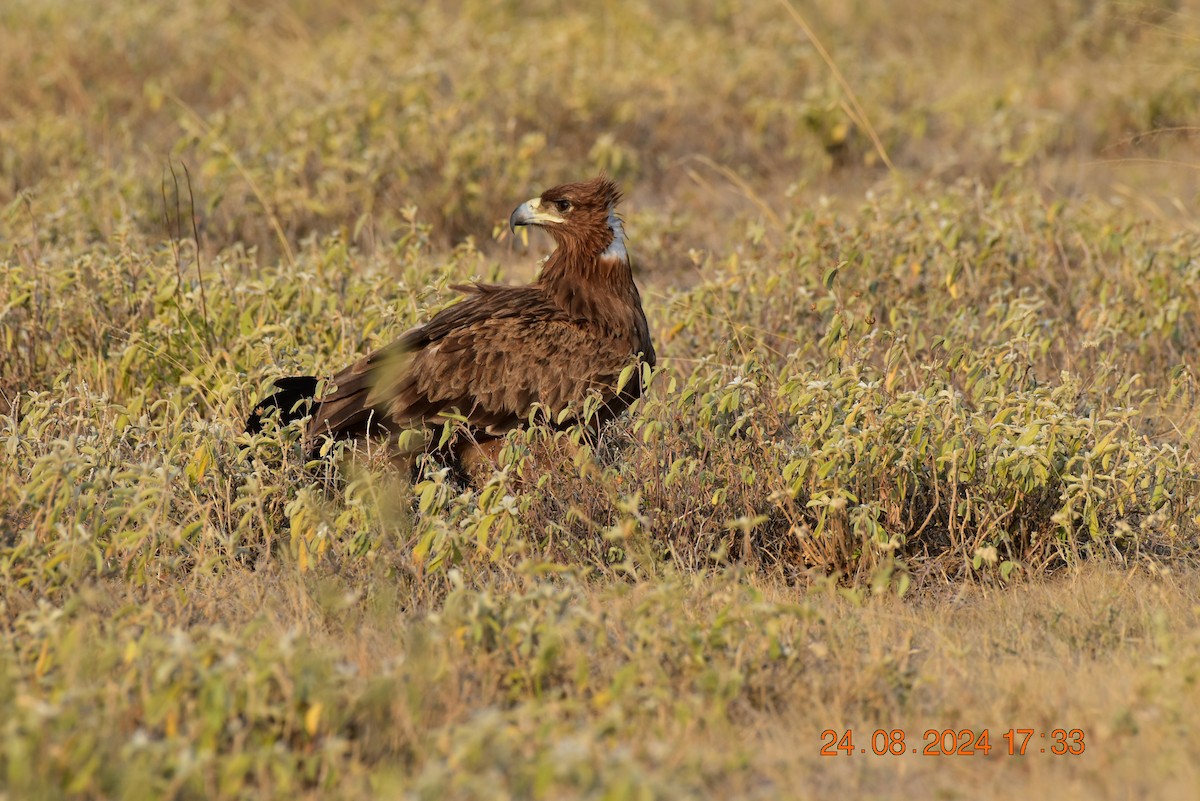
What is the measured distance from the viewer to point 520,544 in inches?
166

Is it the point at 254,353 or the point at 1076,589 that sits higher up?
the point at 254,353

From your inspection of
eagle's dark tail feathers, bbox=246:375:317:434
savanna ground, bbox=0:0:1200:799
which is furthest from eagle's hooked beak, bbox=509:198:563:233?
eagle's dark tail feathers, bbox=246:375:317:434

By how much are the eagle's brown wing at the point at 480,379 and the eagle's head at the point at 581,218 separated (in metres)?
0.43

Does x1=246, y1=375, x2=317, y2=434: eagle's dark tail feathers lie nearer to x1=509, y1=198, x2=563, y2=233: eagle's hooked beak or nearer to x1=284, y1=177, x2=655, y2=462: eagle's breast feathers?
x1=284, y1=177, x2=655, y2=462: eagle's breast feathers

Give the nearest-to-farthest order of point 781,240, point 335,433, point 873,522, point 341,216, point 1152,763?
1. point 1152,763
2. point 873,522
3. point 335,433
4. point 781,240
5. point 341,216

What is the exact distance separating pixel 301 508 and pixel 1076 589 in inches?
100

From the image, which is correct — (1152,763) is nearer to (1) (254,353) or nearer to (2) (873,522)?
(2) (873,522)

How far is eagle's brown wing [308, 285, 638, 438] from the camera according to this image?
18.2 feet

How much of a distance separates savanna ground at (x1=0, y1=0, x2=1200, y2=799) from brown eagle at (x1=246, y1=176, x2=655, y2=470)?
0.25 m

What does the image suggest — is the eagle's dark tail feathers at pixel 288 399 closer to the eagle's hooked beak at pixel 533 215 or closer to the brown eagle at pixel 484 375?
the brown eagle at pixel 484 375

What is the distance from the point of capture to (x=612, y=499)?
15.4 feet

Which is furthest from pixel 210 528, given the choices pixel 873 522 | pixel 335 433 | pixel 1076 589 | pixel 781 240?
pixel 781 240
